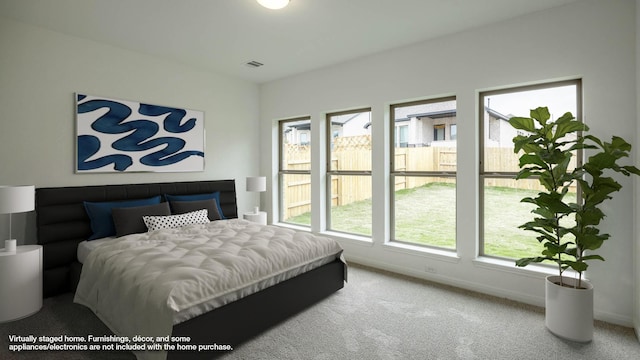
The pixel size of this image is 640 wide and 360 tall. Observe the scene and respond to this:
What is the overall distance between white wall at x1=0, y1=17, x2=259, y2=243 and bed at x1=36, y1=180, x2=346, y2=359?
21cm

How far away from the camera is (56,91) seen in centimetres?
331

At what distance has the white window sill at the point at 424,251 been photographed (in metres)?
3.50

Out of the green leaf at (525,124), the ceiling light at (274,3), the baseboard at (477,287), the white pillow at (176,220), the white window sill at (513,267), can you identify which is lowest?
the baseboard at (477,287)

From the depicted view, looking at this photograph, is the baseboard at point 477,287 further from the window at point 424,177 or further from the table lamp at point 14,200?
the table lamp at point 14,200

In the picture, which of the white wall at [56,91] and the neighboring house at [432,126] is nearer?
the white wall at [56,91]

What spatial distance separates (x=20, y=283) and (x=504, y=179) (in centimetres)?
466

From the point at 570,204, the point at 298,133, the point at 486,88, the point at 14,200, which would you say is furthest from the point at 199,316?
the point at 298,133

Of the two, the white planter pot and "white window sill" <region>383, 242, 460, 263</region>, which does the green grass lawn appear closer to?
"white window sill" <region>383, 242, 460, 263</region>

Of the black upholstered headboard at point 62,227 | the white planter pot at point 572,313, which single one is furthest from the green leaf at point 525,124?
the black upholstered headboard at point 62,227

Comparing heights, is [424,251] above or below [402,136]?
below

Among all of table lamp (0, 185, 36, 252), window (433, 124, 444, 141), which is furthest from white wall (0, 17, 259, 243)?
window (433, 124, 444, 141)

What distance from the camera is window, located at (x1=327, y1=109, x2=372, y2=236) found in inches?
173

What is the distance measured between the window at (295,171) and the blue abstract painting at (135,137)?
4.58 ft

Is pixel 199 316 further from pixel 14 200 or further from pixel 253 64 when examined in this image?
pixel 253 64
